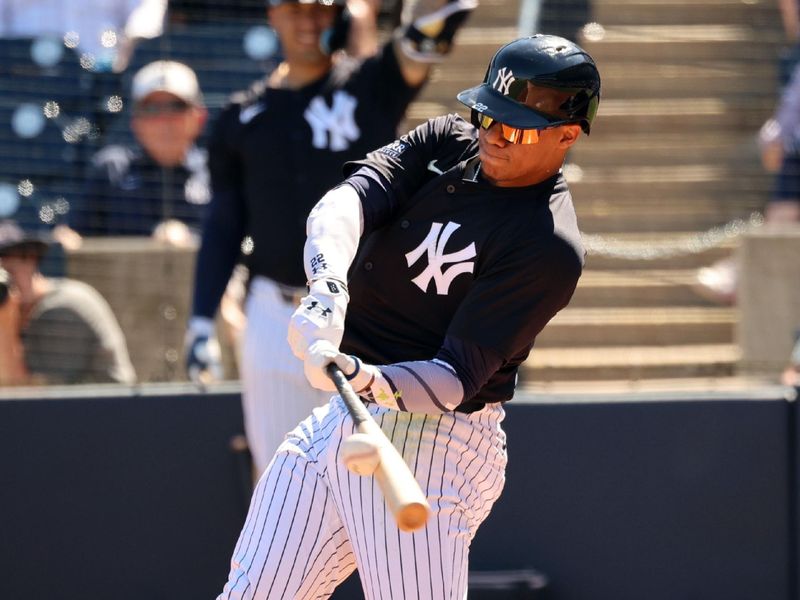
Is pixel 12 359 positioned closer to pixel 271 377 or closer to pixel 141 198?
pixel 141 198

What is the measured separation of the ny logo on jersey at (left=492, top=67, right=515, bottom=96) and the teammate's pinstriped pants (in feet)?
5.45

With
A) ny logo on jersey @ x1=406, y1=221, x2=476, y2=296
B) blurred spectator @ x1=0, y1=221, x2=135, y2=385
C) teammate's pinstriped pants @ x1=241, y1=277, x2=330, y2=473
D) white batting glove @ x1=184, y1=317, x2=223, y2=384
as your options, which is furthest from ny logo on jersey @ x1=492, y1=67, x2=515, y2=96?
blurred spectator @ x1=0, y1=221, x2=135, y2=385

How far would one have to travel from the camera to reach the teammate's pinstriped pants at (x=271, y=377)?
4410 mm

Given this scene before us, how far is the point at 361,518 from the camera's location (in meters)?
2.86

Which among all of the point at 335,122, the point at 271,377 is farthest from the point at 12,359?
the point at 335,122

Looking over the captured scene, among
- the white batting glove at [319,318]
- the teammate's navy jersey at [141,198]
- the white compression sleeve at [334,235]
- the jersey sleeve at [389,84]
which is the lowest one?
the white batting glove at [319,318]

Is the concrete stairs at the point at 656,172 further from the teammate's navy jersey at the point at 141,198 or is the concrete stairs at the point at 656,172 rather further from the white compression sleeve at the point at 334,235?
the white compression sleeve at the point at 334,235

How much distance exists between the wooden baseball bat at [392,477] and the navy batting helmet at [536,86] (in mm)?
675

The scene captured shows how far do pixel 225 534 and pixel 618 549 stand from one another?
4.66ft

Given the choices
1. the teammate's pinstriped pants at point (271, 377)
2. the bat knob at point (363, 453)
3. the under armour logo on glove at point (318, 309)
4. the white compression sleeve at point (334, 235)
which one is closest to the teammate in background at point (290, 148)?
the teammate's pinstriped pants at point (271, 377)

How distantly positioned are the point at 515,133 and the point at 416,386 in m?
0.57

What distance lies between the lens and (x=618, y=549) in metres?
4.88

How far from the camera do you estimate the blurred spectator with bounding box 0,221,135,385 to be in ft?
17.4

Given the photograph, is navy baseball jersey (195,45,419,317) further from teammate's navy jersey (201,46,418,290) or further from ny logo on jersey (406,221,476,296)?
ny logo on jersey (406,221,476,296)
